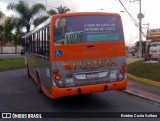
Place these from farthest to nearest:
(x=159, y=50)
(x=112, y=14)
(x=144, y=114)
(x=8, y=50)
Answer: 1. (x=8, y=50)
2. (x=159, y=50)
3. (x=112, y=14)
4. (x=144, y=114)

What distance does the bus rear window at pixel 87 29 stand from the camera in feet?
32.8

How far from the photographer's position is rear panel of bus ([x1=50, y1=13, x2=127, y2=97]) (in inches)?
387

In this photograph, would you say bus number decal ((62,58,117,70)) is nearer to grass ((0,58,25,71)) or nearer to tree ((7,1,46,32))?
grass ((0,58,25,71))

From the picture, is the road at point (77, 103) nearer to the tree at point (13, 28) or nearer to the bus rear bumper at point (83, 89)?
the bus rear bumper at point (83, 89)

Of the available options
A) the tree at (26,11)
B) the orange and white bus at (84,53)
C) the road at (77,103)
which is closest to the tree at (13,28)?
the tree at (26,11)

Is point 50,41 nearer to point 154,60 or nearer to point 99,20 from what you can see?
point 99,20

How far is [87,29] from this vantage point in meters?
10.2

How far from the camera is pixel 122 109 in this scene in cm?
996

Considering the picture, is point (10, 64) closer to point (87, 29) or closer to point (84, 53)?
point (87, 29)

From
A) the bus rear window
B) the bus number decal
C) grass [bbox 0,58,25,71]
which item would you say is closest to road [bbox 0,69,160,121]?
the bus number decal

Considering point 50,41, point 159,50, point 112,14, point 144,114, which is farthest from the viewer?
point 159,50

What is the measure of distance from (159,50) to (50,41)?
18.5 metres

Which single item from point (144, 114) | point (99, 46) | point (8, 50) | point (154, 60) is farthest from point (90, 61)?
point (8, 50)

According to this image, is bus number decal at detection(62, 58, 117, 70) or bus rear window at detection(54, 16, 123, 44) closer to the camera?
bus number decal at detection(62, 58, 117, 70)
